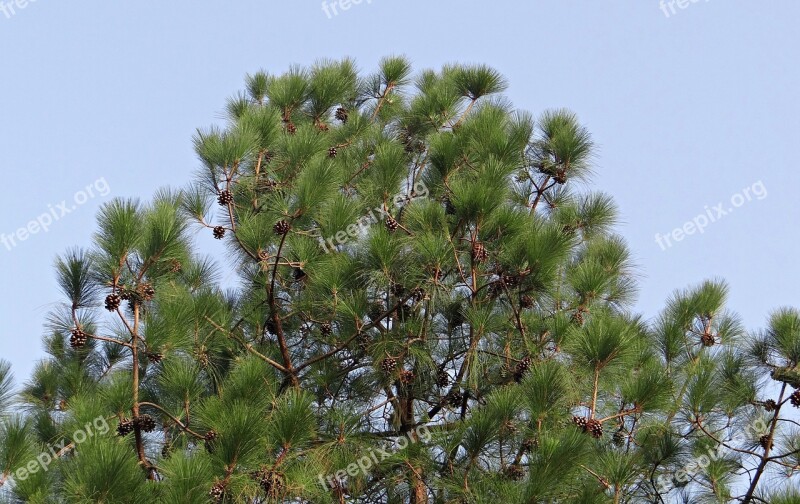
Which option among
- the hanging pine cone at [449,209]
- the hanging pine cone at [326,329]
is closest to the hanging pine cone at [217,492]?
the hanging pine cone at [326,329]

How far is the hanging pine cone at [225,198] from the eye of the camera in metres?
5.84

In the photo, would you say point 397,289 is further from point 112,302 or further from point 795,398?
point 795,398

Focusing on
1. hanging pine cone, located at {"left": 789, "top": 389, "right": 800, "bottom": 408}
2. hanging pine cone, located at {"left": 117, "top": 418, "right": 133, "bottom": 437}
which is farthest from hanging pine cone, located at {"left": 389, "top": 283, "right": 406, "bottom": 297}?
hanging pine cone, located at {"left": 789, "top": 389, "right": 800, "bottom": 408}

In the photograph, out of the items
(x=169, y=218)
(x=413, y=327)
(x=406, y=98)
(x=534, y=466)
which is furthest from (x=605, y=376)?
(x=406, y=98)

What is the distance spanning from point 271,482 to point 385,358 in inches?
44.1

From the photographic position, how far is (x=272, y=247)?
19.9 feet

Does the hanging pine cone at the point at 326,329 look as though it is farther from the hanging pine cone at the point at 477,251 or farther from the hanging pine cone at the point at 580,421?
the hanging pine cone at the point at 580,421

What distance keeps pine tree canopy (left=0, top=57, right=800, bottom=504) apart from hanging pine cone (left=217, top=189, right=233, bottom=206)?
0.03 ft

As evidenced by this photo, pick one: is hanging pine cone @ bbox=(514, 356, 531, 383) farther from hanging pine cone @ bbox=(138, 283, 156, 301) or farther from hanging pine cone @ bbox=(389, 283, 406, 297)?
hanging pine cone @ bbox=(138, 283, 156, 301)

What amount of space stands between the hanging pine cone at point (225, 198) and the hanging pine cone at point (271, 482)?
1.62 metres

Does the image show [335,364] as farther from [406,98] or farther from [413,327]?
[406,98]

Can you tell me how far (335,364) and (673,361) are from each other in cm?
187

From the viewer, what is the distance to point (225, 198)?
19.2 feet

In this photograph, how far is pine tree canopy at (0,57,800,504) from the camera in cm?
489
